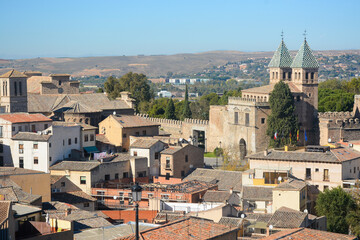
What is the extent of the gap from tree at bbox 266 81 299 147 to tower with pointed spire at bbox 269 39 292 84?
5010mm

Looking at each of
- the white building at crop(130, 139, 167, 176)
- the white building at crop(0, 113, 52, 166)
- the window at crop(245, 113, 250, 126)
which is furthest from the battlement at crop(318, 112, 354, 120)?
the white building at crop(0, 113, 52, 166)

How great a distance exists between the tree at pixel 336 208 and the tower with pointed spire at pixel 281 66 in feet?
84.7

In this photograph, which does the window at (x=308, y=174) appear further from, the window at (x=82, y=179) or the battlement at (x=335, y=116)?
the battlement at (x=335, y=116)

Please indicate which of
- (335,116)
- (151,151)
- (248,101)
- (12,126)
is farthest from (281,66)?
(12,126)

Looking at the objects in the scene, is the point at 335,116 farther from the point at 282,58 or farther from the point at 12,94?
the point at 12,94

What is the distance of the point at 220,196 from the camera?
3788 cm

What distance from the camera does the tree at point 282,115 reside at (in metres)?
54.9

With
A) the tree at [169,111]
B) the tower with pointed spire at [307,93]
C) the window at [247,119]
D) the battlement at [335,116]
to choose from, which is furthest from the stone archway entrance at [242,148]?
the tree at [169,111]

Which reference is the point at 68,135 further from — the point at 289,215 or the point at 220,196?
the point at 289,215

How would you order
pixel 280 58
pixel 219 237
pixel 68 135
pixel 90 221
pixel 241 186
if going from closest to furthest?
pixel 219 237 < pixel 90 221 < pixel 241 186 < pixel 68 135 < pixel 280 58

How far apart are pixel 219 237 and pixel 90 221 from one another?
8005 millimetres

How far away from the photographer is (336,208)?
35.1m

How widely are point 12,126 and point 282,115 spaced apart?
20368 millimetres

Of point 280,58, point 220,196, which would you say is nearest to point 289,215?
point 220,196
